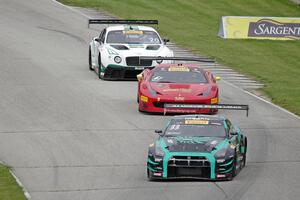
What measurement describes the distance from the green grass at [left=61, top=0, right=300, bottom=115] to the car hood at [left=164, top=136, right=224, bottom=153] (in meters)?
8.89

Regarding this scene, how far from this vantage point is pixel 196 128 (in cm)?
2038

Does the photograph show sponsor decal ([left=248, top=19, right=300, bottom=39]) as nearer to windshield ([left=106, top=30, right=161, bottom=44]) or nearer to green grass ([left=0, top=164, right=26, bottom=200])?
windshield ([left=106, top=30, right=161, bottom=44])

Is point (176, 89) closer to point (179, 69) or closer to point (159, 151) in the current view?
point (179, 69)

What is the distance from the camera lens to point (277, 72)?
36156 mm

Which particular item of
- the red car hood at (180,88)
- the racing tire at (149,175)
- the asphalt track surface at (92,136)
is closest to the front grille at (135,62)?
the asphalt track surface at (92,136)

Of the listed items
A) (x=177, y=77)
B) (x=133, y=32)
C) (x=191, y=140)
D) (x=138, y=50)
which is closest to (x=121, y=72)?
(x=138, y=50)

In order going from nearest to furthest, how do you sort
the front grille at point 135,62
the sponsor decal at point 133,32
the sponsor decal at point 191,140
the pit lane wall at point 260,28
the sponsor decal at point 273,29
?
1. the sponsor decal at point 191,140
2. the front grille at point 135,62
3. the sponsor decal at point 133,32
4. the pit lane wall at point 260,28
5. the sponsor decal at point 273,29

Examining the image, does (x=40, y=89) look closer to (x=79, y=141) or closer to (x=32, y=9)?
(x=79, y=141)

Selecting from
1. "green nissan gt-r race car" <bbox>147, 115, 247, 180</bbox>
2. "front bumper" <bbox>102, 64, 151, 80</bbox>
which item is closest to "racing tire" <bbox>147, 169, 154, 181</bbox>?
"green nissan gt-r race car" <bbox>147, 115, 247, 180</bbox>

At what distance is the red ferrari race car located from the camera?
26422 millimetres

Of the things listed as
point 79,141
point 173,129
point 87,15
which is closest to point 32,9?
point 87,15

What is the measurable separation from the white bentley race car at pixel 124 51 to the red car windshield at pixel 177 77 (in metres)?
4.06

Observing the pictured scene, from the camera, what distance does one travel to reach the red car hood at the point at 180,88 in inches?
1048

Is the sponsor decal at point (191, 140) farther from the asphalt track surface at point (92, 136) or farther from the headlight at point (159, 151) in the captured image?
the asphalt track surface at point (92, 136)
